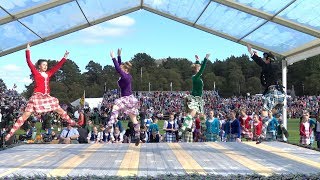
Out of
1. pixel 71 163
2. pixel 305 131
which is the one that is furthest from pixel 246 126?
pixel 71 163

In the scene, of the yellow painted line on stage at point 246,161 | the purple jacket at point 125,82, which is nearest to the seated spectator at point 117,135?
the yellow painted line on stage at point 246,161

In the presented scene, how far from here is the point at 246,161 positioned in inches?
354

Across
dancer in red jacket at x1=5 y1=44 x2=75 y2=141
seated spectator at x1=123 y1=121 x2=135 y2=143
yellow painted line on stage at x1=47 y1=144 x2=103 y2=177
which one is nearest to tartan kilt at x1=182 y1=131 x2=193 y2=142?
seated spectator at x1=123 y1=121 x2=135 y2=143

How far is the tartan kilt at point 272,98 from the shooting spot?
10859 mm

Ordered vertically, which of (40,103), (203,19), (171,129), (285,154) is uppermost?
(203,19)

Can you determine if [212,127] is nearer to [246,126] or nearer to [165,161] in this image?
[246,126]

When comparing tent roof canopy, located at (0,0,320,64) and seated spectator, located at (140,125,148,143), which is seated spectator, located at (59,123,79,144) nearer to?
seated spectator, located at (140,125,148,143)

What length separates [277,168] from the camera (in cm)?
793

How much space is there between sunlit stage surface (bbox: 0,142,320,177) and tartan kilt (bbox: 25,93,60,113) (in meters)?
1.13

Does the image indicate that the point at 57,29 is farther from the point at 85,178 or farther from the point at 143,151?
the point at 85,178

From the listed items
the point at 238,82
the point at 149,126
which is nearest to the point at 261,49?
the point at 149,126

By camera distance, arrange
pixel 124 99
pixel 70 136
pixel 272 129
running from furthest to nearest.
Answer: pixel 70 136, pixel 272 129, pixel 124 99

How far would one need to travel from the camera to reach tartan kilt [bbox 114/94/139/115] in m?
10.4

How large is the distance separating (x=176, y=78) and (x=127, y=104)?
310 feet
